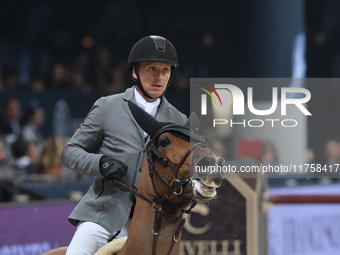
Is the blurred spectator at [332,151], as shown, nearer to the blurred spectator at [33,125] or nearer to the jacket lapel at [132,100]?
the jacket lapel at [132,100]

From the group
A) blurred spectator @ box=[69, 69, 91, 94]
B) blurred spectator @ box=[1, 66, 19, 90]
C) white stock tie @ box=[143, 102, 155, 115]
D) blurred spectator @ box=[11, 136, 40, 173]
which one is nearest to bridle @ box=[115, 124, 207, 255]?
white stock tie @ box=[143, 102, 155, 115]

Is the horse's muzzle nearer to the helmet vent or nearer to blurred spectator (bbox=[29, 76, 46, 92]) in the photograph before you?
the helmet vent

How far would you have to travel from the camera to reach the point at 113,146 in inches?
155

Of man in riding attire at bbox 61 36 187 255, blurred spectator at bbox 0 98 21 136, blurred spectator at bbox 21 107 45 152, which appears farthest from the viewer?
blurred spectator at bbox 21 107 45 152

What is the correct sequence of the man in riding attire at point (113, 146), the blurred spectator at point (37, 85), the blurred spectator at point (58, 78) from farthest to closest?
the blurred spectator at point (58, 78) → the blurred spectator at point (37, 85) → the man in riding attire at point (113, 146)

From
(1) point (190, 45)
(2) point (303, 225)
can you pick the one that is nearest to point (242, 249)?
(2) point (303, 225)

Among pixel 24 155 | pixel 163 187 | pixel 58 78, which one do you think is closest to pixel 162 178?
pixel 163 187

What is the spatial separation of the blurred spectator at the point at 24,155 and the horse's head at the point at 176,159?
534cm

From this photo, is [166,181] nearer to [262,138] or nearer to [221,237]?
[262,138]

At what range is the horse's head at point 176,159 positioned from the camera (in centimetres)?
331

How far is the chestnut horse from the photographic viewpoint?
3439 millimetres

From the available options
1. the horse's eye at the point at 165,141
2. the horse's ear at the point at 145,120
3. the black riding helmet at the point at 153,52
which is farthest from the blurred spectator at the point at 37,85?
the horse's eye at the point at 165,141

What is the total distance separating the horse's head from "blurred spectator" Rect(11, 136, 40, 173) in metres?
5.34

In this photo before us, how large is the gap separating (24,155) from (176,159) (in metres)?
5.76
